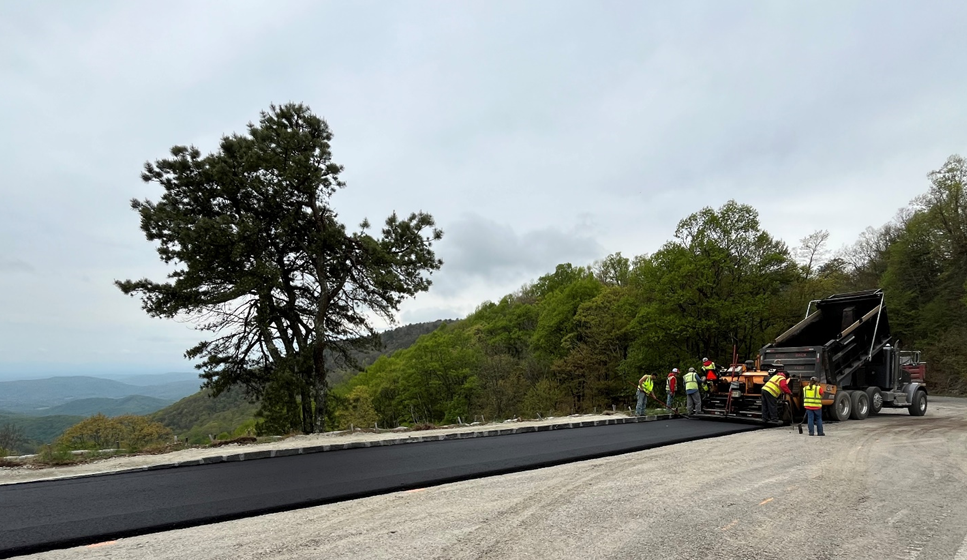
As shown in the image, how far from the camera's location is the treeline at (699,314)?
2370 cm

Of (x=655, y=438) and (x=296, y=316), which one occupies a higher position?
(x=296, y=316)

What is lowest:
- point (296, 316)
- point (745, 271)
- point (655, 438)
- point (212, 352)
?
point (655, 438)

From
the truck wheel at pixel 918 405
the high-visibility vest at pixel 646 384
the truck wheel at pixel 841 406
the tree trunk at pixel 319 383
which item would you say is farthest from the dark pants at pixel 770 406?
the tree trunk at pixel 319 383

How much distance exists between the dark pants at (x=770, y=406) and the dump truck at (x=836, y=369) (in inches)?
13.4

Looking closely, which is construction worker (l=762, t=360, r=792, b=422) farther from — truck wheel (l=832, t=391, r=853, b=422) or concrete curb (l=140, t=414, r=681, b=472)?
concrete curb (l=140, t=414, r=681, b=472)

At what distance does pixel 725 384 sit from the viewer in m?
12.7

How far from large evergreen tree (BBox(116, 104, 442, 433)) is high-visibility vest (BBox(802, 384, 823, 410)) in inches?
427

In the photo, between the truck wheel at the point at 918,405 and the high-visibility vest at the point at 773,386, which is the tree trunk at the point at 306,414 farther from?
the truck wheel at the point at 918,405

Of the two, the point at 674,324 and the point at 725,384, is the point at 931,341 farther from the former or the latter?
the point at 725,384

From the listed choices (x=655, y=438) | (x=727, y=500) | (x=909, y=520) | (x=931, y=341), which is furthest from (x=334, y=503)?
(x=931, y=341)

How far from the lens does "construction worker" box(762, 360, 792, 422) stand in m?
10.9

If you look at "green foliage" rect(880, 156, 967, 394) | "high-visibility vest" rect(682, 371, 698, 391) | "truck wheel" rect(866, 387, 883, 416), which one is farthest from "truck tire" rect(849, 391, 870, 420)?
"green foliage" rect(880, 156, 967, 394)

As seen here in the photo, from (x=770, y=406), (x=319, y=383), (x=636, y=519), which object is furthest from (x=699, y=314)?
(x=636, y=519)

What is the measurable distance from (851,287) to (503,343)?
87.5 feet
